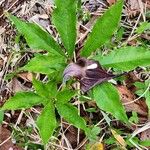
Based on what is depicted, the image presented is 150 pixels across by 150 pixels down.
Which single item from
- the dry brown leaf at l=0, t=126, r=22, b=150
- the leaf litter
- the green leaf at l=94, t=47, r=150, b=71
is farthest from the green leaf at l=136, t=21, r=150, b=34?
the dry brown leaf at l=0, t=126, r=22, b=150

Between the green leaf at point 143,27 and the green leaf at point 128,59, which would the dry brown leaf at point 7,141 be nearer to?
the green leaf at point 128,59

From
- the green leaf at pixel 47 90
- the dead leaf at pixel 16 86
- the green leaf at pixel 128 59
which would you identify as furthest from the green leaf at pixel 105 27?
the dead leaf at pixel 16 86

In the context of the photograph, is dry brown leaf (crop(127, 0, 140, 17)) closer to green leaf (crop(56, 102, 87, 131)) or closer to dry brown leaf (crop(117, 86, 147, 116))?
dry brown leaf (crop(117, 86, 147, 116))

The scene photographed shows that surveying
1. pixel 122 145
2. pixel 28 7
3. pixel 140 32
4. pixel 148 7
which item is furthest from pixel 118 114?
pixel 28 7

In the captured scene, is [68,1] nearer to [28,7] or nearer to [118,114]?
→ [118,114]

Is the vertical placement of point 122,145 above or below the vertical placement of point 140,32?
below
